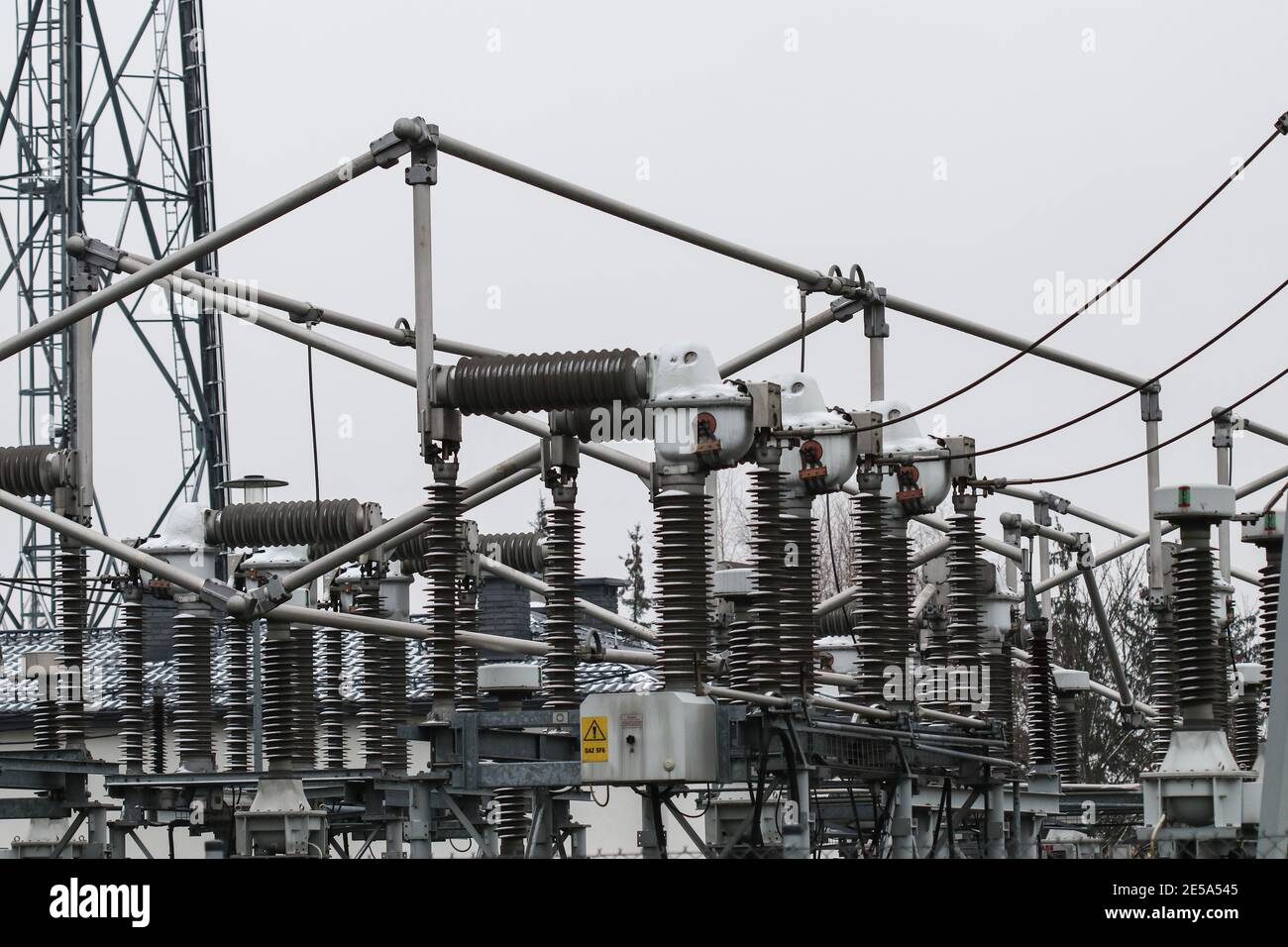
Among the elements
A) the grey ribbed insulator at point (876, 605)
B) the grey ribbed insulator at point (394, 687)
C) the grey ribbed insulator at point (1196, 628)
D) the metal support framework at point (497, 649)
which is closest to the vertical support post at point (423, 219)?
the metal support framework at point (497, 649)

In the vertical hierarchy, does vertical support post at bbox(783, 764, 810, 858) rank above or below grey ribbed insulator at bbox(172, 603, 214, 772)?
below

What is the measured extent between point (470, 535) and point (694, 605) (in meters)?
6.86

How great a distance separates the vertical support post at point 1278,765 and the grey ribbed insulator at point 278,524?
12165 mm

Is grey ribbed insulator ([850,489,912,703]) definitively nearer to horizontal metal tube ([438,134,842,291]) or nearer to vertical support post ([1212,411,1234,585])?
horizontal metal tube ([438,134,842,291])

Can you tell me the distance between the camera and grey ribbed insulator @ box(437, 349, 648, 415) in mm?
16922

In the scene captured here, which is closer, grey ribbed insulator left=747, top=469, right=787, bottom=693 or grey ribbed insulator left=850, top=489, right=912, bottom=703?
grey ribbed insulator left=747, top=469, right=787, bottom=693

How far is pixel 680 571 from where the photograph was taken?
55.0 ft

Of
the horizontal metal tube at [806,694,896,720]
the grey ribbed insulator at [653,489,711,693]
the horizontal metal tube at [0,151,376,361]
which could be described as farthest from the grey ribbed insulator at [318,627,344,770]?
the grey ribbed insulator at [653,489,711,693]

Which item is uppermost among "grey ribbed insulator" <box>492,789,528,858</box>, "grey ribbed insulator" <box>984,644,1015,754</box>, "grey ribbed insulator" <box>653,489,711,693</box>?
"grey ribbed insulator" <box>653,489,711,693</box>

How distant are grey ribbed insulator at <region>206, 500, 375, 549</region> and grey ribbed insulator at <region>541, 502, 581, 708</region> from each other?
5.09 metres

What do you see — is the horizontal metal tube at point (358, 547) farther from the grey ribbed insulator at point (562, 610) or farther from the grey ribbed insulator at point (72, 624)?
the grey ribbed insulator at point (72, 624)

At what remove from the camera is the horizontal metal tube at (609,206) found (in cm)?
1848
